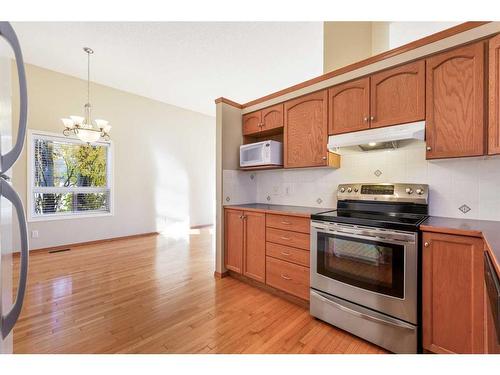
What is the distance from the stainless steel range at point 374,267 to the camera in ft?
4.88

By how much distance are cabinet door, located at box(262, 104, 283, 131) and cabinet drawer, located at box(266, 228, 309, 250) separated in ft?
3.97

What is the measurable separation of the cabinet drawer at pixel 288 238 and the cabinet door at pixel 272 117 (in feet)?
3.97

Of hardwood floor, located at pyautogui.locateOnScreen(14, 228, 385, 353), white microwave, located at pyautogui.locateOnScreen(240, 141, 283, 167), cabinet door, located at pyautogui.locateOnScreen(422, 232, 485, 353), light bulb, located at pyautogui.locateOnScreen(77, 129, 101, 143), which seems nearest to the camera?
cabinet door, located at pyautogui.locateOnScreen(422, 232, 485, 353)

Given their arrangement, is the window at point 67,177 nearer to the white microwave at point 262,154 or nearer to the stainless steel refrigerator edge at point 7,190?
the white microwave at point 262,154

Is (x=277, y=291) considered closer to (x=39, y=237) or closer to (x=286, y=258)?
(x=286, y=258)

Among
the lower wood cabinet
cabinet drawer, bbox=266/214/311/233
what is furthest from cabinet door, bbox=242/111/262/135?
cabinet drawer, bbox=266/214/311/233

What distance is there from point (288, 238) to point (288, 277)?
0.38 metres

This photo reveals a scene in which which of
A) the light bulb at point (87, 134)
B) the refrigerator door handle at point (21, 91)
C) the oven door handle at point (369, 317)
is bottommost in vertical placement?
the oven door handle at point (369, 317)

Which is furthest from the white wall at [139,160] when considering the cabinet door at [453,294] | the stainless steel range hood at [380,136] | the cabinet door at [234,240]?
the cabinet door at [453,294]

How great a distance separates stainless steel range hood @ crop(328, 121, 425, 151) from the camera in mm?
1671

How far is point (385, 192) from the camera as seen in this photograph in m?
2.02

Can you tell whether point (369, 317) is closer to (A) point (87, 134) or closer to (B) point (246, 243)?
(B) point (246, 243)

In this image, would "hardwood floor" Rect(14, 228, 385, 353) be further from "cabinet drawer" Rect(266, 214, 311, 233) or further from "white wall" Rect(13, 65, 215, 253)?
"white wall" Rect(13, 65, 215, 253)
